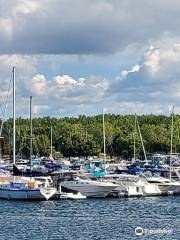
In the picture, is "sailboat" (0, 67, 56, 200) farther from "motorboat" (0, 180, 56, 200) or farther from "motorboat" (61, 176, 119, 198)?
"motorboat" (61, 176, 119, 198)

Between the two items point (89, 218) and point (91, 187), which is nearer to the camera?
point (89, 218)

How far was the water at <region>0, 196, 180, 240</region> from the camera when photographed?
59.1 metres

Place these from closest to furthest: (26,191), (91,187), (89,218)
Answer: (89,218) < (26,191) < (91,187)

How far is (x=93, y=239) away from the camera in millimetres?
56469

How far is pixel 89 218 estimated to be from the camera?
70875mm

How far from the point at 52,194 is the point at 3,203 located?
590 centimetres

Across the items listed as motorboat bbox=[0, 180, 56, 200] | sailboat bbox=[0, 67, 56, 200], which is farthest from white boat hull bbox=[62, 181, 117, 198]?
motorboat bbox=[0, 180, 56, 200]

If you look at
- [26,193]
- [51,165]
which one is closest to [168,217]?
[26,193]

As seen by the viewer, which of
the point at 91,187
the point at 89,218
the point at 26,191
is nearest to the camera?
the point at 89,218

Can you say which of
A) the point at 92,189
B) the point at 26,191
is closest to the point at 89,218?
the point at 26,191

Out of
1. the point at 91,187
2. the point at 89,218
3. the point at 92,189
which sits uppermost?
the point at 91,187

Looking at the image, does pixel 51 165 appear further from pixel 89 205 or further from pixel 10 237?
pixel 10 237

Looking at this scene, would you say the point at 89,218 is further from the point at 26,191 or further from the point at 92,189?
the point at 92,189

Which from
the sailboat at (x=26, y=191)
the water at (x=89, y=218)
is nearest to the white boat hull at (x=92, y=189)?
the water at (x=89, y=218)
